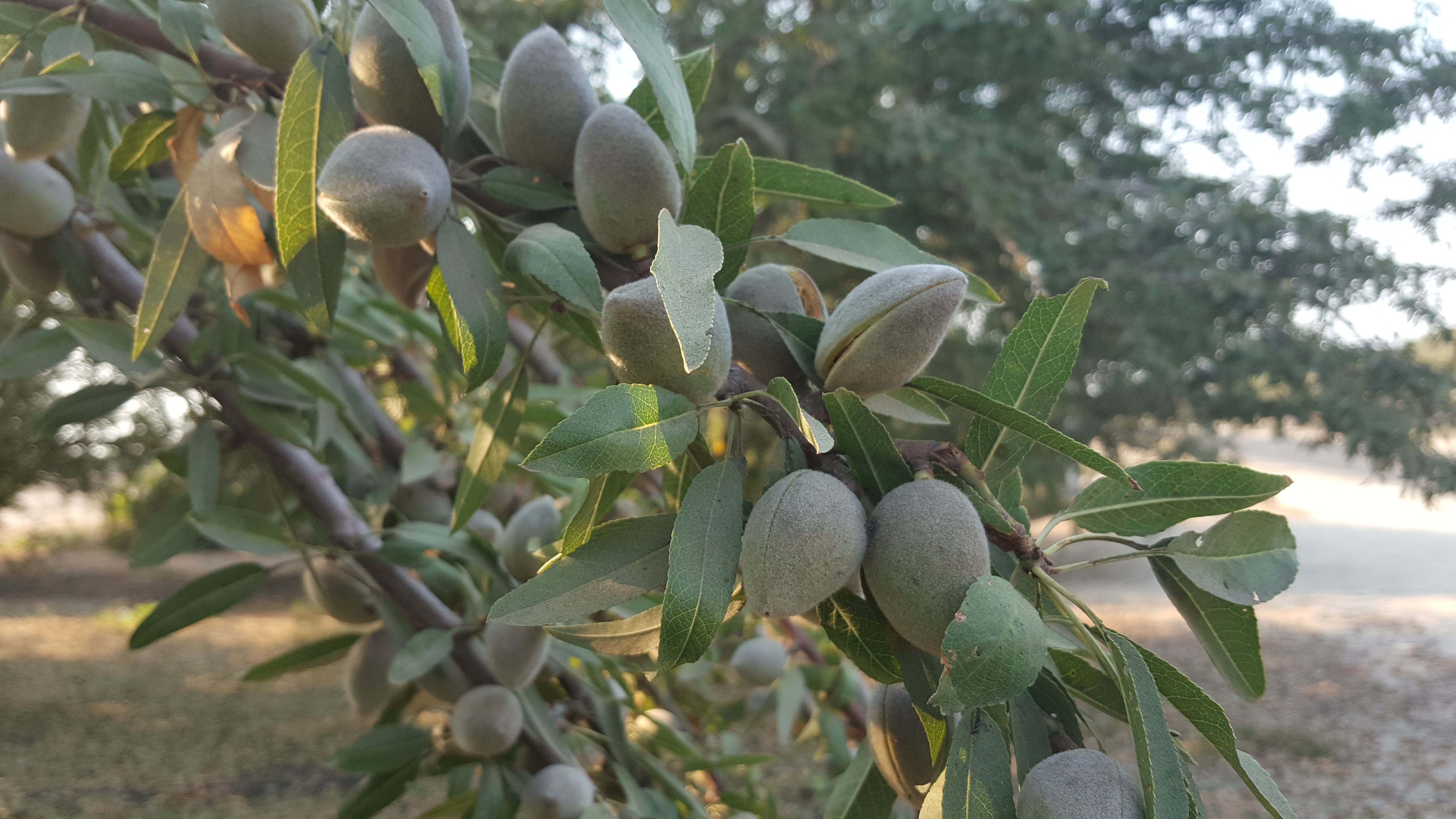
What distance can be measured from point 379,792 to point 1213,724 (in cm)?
81

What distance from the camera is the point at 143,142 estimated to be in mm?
667

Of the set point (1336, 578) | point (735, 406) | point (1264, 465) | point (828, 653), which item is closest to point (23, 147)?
point (735, 406)

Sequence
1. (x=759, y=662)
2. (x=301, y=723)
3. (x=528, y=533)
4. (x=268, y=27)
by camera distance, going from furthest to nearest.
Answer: (x=301, y=723) < (x=759, y=662) < (x=528, y=533) < (x=268, y=27)

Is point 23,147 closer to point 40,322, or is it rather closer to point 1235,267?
point 40,322

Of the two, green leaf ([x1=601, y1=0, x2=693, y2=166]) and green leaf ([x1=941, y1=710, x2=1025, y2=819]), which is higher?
green leaf ([x1=601, y1=0, x2=693, y2=166])

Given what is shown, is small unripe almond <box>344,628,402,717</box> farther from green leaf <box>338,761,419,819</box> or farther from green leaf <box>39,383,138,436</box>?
green leaf <box>39,383,138,436</box>

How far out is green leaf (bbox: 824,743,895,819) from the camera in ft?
1.66

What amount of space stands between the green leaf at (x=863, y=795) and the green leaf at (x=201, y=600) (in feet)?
1.97

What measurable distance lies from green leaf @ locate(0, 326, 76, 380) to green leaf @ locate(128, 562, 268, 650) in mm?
254

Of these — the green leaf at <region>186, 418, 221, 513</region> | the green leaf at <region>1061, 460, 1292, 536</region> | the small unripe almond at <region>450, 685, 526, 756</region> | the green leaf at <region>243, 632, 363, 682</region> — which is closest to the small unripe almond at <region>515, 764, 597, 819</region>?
the small unripe almond at <region>450, 685, 526, 756</region>

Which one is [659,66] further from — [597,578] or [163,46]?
[163,46]

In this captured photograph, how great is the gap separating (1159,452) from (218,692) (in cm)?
471

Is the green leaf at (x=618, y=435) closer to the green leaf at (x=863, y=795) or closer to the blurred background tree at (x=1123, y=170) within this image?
the green leaf at (x=863, y=795)

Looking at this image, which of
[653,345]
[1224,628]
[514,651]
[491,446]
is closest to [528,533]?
[514,651]
